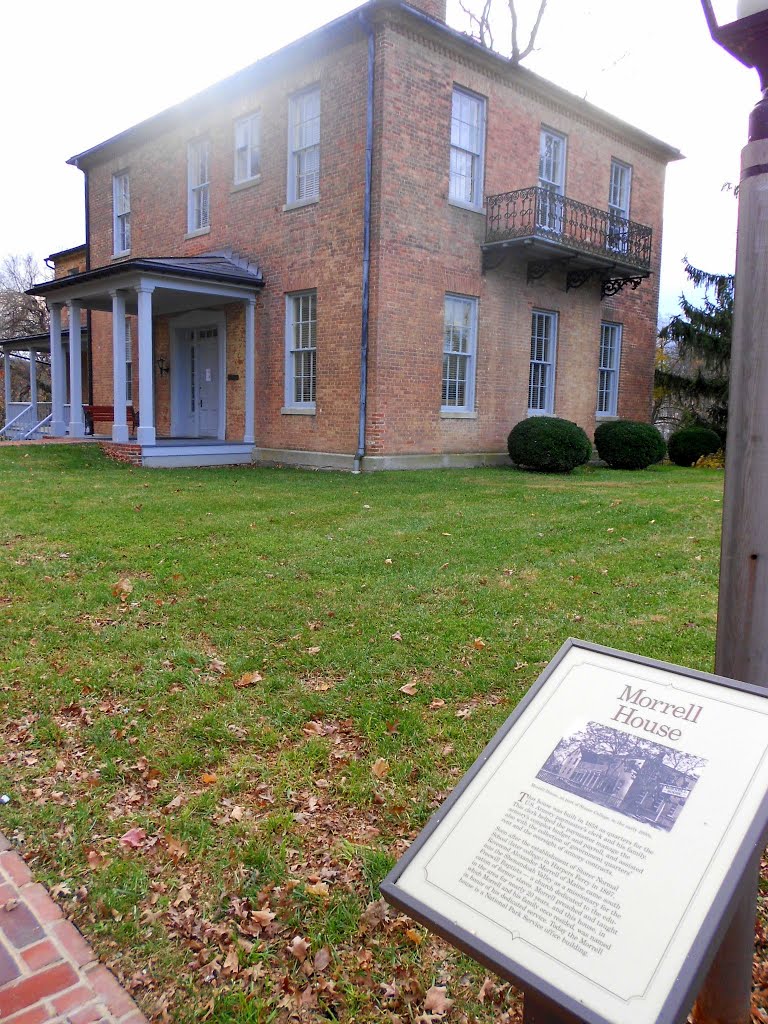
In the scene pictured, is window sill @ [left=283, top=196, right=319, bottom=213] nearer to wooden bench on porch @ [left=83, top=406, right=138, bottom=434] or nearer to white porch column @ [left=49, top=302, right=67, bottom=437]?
wooden bench on porch @ [left=83, top=406, right=138, bottom=434]

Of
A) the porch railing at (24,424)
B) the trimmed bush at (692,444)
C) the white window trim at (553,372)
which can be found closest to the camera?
the white window trim at (553,372)

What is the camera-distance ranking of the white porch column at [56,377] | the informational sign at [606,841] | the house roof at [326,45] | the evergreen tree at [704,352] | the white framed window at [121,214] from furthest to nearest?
the evergreen tree at [704,352]
the white framed window at [121,214]
the white porch column at [56,377]
the house roof at [326,45]
the informational sign at [606,841]

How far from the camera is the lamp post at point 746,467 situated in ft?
6.61

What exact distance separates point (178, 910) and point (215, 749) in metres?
1.03

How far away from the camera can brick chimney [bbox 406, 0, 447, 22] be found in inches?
569

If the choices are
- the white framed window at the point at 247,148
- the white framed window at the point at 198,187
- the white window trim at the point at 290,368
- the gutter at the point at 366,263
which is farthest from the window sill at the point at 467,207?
the white framed window at the point at 198,187

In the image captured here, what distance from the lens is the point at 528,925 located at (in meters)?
1.54

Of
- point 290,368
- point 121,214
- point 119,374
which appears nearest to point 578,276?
point 290,368

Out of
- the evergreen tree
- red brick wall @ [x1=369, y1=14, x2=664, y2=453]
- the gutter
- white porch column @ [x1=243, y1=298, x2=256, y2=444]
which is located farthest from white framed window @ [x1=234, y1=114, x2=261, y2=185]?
the evergreen tree

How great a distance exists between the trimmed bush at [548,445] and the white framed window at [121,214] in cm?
1237

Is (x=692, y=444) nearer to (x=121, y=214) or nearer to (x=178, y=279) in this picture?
(x=178, y=279)

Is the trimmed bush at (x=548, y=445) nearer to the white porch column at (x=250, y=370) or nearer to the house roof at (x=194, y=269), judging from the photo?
the white porch column at (x=250, y=370)

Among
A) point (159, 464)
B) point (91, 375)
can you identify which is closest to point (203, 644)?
point (159, 464)

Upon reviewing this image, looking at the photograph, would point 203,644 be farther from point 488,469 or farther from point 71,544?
point 488,469
